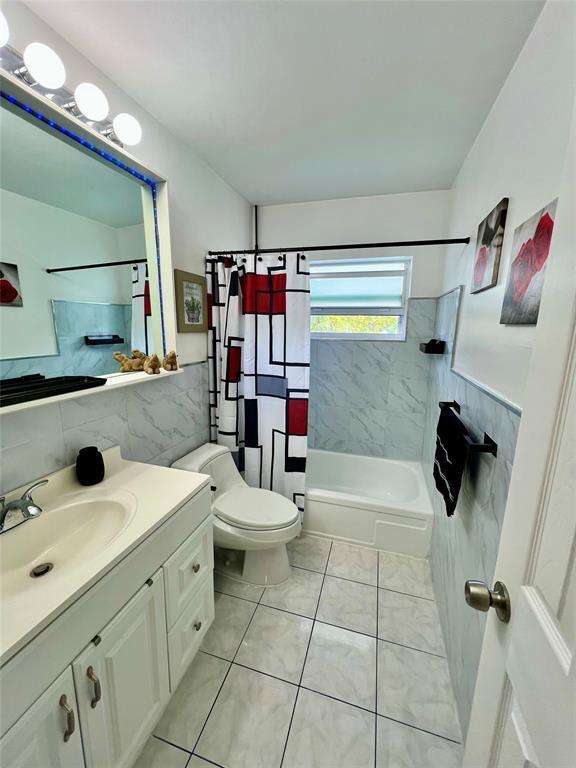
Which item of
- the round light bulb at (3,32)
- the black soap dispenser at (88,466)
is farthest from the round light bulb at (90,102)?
the black soap dispenser at (88,466)

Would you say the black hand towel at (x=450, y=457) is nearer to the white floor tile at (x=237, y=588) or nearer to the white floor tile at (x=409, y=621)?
the white floor tile at (x=409, y=621)

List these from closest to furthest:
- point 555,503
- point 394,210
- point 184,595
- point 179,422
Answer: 1. point 555,503
2. point 184,595
3. point 179,422
4. point 394,210

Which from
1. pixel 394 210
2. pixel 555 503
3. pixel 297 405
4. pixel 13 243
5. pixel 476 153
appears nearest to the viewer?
pixel 555 503

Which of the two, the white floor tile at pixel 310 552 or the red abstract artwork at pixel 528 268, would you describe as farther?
the white floor tile at pixel 310 552

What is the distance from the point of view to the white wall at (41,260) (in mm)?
963

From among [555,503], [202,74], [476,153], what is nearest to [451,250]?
[476,153]

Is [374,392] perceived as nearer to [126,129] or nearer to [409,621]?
[409,621]

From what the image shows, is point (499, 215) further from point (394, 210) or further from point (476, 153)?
point (394, 210)

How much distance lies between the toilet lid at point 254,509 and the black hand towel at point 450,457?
0.78 meters

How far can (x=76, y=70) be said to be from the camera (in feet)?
3.68

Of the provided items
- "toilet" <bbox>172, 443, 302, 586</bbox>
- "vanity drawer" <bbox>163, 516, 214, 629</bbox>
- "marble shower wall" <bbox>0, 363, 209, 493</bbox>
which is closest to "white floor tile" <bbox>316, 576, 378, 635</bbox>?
"toilet" <bbox>172, 443, 302, 586</bbox>

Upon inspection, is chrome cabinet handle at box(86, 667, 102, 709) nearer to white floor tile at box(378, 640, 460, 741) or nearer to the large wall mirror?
the large wall mirror

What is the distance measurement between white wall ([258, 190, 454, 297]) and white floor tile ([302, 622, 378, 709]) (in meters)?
2.23

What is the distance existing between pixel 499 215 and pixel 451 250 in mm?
899
